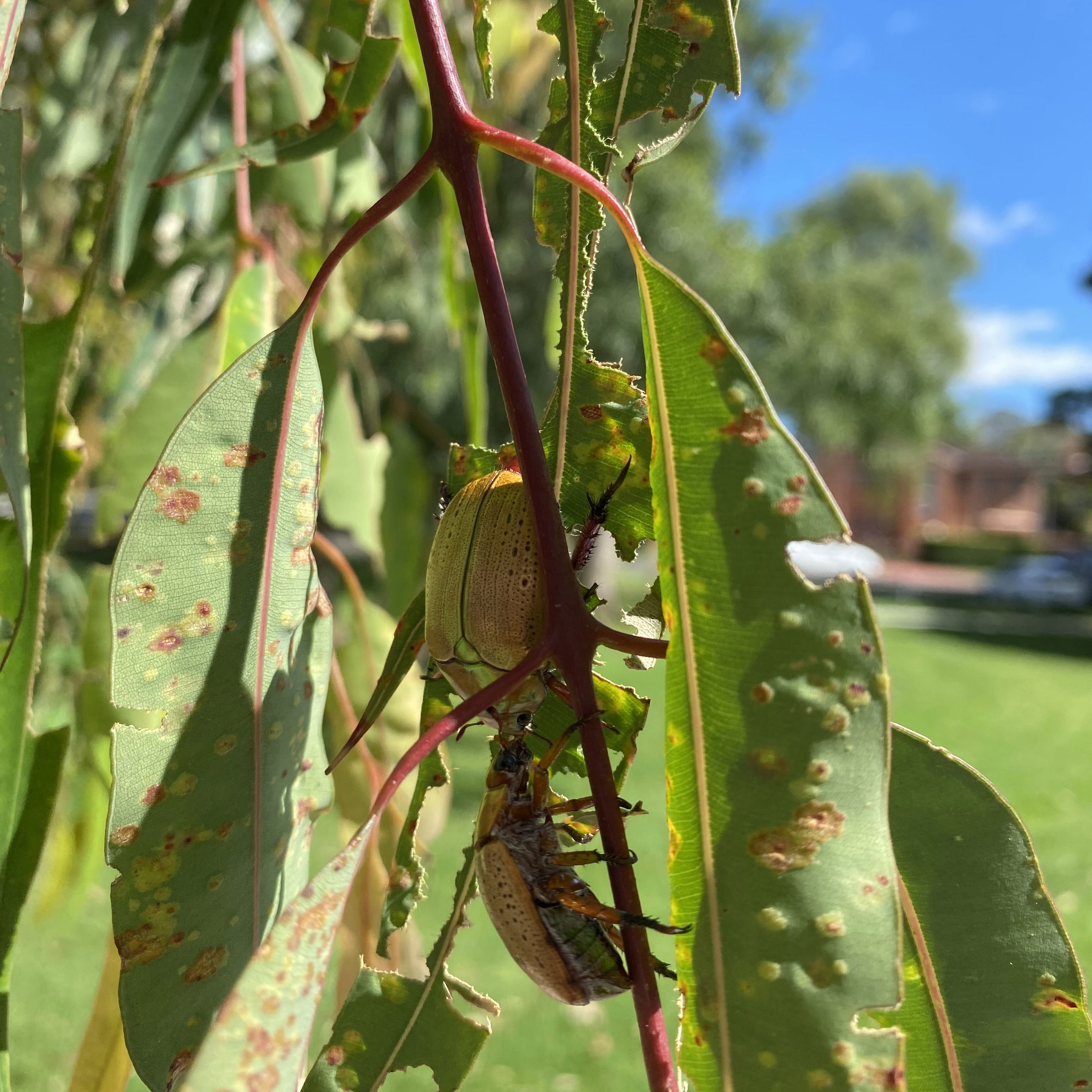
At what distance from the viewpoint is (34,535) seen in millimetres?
745

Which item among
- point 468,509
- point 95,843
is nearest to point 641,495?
point 468,509

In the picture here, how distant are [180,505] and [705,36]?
0.47 m

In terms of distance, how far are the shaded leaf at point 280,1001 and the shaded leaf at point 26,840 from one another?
267 mm

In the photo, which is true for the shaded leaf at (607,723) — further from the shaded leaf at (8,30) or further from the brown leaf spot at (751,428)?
the shaded leaf at (8,30)

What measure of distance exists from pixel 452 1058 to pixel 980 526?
37.2 meters

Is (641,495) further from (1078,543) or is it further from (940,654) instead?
(1078,543)

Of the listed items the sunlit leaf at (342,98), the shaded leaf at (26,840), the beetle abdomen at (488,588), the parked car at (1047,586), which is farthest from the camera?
the parked car at (1047,586)

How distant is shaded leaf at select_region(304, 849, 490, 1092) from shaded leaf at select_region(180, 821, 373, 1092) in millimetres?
118

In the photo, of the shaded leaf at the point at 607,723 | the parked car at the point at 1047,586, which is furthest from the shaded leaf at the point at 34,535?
the parked car at the point at 1047,586

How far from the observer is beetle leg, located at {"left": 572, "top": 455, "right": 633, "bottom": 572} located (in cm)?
Result: 67

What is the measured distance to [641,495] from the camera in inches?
26.7

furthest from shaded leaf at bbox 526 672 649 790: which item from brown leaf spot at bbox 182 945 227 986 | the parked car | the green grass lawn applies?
the parked car

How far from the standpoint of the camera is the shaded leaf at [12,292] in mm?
612

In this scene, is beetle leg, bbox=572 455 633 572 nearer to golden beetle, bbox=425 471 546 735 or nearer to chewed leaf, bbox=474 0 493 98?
golden beetle, bbox=425 471 546 735
